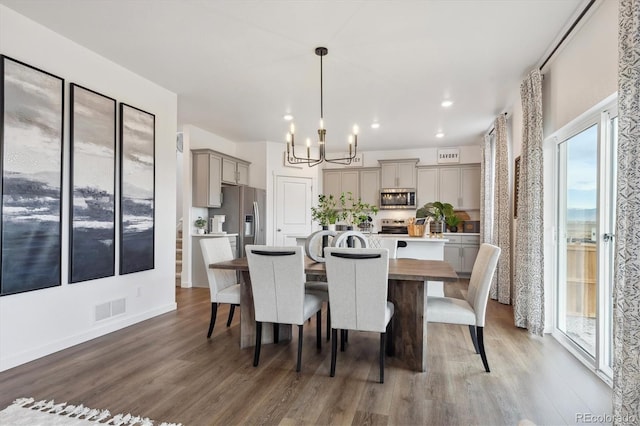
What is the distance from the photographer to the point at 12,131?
8.85 ft

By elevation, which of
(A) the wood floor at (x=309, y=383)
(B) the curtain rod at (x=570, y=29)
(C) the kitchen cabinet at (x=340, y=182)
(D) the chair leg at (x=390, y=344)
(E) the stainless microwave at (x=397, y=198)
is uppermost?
(B) the curtain rod at (x=570, y=29)

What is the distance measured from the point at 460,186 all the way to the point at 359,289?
18.7 feet

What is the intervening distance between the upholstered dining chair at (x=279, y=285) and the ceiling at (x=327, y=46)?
6.15 feet

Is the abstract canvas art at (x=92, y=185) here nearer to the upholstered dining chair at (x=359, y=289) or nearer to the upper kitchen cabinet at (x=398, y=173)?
the upholstered dining chair at (x=359, y=289)

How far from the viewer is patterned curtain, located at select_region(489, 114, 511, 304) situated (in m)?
4.82

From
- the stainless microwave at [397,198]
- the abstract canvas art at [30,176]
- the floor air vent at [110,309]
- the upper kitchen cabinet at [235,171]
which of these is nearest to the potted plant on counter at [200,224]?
the upper kitchen cabinet at [235,171]

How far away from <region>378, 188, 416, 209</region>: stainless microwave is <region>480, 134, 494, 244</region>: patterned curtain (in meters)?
1.57

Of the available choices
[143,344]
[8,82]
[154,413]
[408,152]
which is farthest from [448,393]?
[408,152]

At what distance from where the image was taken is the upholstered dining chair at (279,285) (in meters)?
2.63

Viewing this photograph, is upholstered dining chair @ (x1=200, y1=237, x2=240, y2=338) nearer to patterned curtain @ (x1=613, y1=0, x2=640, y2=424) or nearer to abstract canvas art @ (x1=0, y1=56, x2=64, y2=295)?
abstract canvas art @ (x1=0, y1=56, x2=64, y2=295)

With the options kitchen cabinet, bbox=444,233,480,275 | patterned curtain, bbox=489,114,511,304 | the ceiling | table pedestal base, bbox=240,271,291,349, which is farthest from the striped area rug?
kitchen cabinet, bbox=444,233,480,275

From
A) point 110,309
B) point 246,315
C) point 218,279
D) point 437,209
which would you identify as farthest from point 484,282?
point 437,209

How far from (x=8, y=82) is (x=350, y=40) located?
276 cm

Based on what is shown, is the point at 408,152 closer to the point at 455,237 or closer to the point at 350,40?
the point at 455,237
